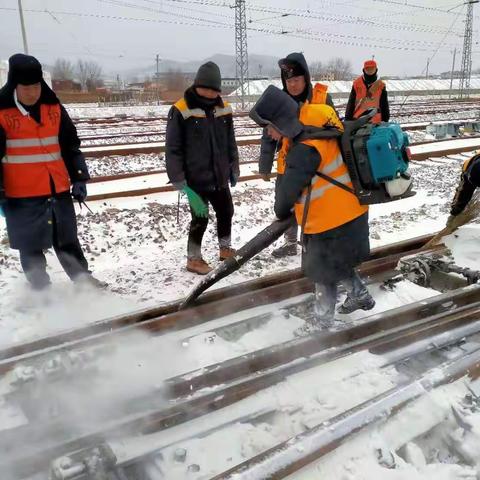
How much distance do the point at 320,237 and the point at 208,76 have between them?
6.85 ft

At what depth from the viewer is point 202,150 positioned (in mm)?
4914

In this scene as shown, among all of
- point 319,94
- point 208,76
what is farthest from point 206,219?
Answer: point 319,94

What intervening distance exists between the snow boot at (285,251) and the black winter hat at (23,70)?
3132mm

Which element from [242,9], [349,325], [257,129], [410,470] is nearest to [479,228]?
[349,325]

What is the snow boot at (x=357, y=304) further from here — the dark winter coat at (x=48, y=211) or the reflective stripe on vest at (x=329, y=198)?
the dark winter coat at (x=48, y=211)

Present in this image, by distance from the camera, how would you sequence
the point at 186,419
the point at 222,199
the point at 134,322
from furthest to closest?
1. the point at 222,199
2. the point at 134,322
3. the point at 186,419

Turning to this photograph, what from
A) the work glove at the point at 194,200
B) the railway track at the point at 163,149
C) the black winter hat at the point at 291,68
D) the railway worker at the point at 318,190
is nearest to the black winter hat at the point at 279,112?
the railway worker at the point at 318,190

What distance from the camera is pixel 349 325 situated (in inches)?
145

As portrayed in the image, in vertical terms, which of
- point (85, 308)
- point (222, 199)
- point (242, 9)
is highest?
point (242, 9)

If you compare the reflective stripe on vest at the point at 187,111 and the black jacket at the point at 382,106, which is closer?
the reflective stripe on vest at the point at 187,111

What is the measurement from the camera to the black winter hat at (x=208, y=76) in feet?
14.9

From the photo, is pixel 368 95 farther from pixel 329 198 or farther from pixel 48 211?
pixel 48 211

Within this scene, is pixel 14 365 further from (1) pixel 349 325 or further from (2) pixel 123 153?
(2) pixel 123 153

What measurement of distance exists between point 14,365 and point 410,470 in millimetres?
2645
